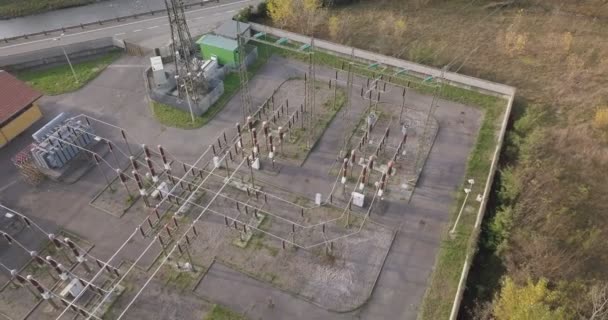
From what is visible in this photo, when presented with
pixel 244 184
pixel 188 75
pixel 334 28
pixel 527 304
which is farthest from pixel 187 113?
pixel 527 304

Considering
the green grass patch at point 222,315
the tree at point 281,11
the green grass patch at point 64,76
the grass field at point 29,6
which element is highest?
the tree at point 281,11

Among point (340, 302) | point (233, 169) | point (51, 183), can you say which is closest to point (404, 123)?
point (233, 169)

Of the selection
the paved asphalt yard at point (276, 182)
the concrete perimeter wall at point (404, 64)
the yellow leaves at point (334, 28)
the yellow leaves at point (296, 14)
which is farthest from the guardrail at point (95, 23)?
the yellow leaves at point (334, 28)

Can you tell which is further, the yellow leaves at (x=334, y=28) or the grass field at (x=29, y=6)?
the grass field at (x=29, y=6)

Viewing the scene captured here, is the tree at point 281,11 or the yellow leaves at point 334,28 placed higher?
the tree at point 281,11

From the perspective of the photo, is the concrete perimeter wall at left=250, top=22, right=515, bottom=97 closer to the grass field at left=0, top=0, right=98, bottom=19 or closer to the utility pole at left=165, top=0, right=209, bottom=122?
the utility pole at left=165, top=0, right=209, bottom=122

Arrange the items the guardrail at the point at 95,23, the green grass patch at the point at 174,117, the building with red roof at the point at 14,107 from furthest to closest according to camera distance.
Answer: the guardrail at the point at 95,23
the green grass patch at the point at 174,117
the building with red roof at the point at 14,107

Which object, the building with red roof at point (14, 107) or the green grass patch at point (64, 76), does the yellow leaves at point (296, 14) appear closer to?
the green grass patch at point (64, 76)
